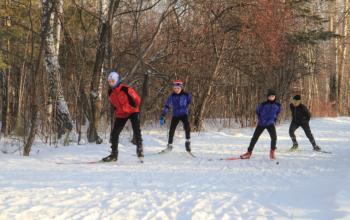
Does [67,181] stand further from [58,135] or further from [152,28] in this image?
[152,28]

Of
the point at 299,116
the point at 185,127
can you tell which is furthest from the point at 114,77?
the point at 299,116

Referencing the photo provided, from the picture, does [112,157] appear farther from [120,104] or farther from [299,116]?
[299,116]

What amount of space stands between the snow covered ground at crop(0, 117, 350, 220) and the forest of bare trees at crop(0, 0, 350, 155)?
201 centimetres

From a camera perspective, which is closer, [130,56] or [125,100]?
[125,100]

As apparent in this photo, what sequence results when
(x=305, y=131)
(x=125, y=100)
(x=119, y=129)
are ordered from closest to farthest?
(x=125, y=100) → (x=119, y=129) → (x=305, y=131)

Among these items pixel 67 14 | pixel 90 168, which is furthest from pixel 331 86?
pixel 90 168

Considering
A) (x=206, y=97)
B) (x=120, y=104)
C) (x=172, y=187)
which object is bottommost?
(x=172, y=187)

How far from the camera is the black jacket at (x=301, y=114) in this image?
12.7 meters

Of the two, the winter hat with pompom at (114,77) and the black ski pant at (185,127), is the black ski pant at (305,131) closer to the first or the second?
the black ski pant at (185,127)

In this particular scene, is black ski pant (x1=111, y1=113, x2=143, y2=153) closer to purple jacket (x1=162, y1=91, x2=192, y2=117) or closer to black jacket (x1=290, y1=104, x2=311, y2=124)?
purple jacket (x1=162, y1=91, x2=192, y2=117)

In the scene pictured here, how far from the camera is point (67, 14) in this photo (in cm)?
1645

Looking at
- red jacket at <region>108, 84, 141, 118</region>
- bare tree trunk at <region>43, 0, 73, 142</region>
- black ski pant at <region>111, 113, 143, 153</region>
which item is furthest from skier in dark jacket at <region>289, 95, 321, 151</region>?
bare tree trunk at <region>43, 0, 73, 142</region>

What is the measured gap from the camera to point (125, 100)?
9.54 metres

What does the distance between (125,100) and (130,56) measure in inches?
320
